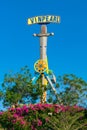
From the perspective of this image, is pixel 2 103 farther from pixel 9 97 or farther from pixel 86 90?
pixel 86 90

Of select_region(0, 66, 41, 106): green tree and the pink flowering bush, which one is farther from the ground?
select_region(0, 66, 41, 106): green tree

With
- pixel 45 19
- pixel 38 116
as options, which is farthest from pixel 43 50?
pixel 38 116

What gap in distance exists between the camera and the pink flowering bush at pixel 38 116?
25.7m

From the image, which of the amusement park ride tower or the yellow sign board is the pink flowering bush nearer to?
the amusement park ride tower

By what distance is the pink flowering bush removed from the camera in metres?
25.7

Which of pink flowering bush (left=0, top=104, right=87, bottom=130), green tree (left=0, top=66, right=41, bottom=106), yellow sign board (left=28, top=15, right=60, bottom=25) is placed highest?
yellow sign board (left=28, top=15, right=60, bottom=25)

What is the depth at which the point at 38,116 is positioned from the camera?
2683 cm

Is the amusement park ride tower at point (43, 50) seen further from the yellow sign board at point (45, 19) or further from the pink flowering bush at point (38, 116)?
the pink flowering bush at point (38, 116)

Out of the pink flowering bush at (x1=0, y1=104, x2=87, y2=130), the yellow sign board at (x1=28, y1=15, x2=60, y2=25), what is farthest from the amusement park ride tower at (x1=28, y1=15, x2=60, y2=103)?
the pink flowering bush at (x1=0, y1=104, x2=87, y2=130)

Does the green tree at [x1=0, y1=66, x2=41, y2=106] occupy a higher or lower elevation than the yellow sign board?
lower

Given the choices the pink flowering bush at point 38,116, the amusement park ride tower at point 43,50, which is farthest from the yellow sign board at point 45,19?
the pink flowering bush at point 38,116

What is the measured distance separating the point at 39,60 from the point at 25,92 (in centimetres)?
1467

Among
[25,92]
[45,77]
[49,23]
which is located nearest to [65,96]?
[25,92]

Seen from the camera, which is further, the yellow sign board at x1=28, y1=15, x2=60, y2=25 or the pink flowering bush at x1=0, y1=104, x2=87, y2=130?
the yellow sign board at x1=28, y1=15, x2=60, y2=25
